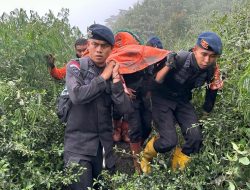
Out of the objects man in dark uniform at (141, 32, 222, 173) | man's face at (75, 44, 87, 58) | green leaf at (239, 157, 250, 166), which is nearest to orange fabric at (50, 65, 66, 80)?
man's face at (75, 44, 87, 58)

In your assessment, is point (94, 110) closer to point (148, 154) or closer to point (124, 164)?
point (148, 154)

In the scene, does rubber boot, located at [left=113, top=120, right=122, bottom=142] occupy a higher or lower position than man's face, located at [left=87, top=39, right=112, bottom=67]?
lower

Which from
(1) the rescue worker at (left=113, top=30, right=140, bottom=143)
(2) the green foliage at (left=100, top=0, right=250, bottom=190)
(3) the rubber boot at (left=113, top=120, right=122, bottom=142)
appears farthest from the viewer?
(3) the rubber boot at (left=113, top=120, right=122, bottom=142)

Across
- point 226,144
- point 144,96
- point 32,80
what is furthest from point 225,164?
point 32,80

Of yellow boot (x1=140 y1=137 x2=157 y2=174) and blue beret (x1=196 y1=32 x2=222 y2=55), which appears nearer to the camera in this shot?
blue beret (x1=196 y1=32 x2=222 y2=55)

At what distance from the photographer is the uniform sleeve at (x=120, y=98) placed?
365cm

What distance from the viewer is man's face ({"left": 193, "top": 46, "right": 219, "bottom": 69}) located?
153 inches

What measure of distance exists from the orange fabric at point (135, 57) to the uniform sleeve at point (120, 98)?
30 centimetres

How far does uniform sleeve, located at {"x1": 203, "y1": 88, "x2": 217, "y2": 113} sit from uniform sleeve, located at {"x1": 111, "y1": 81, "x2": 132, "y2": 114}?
0.85 m

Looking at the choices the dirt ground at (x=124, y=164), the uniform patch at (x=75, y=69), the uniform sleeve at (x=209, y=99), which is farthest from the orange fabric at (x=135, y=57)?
the dirt ground at (x=124, y=164)

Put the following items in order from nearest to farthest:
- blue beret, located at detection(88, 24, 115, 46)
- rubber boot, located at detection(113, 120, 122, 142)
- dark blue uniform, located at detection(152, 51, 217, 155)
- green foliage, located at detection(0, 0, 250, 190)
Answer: green foliage, located at detection(0, 0, 250, 190) → blue beret, located at detection(88, 24, 115, 46) → dark blue uniform, located at detection(152, 51, 217, 155) → rubber boot, located at detection(113, 120, 122, 142)

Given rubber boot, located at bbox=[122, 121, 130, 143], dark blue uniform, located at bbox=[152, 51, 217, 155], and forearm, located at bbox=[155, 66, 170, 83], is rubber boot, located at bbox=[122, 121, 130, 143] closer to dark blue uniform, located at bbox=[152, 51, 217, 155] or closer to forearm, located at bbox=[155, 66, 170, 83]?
dark blue uniform, located at bbox=[152, 51, 217, 155]

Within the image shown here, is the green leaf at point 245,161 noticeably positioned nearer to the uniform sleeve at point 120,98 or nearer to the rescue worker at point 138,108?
the uniform sleeve at point 120,98

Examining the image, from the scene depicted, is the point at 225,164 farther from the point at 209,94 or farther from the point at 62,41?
the point at 62,41
